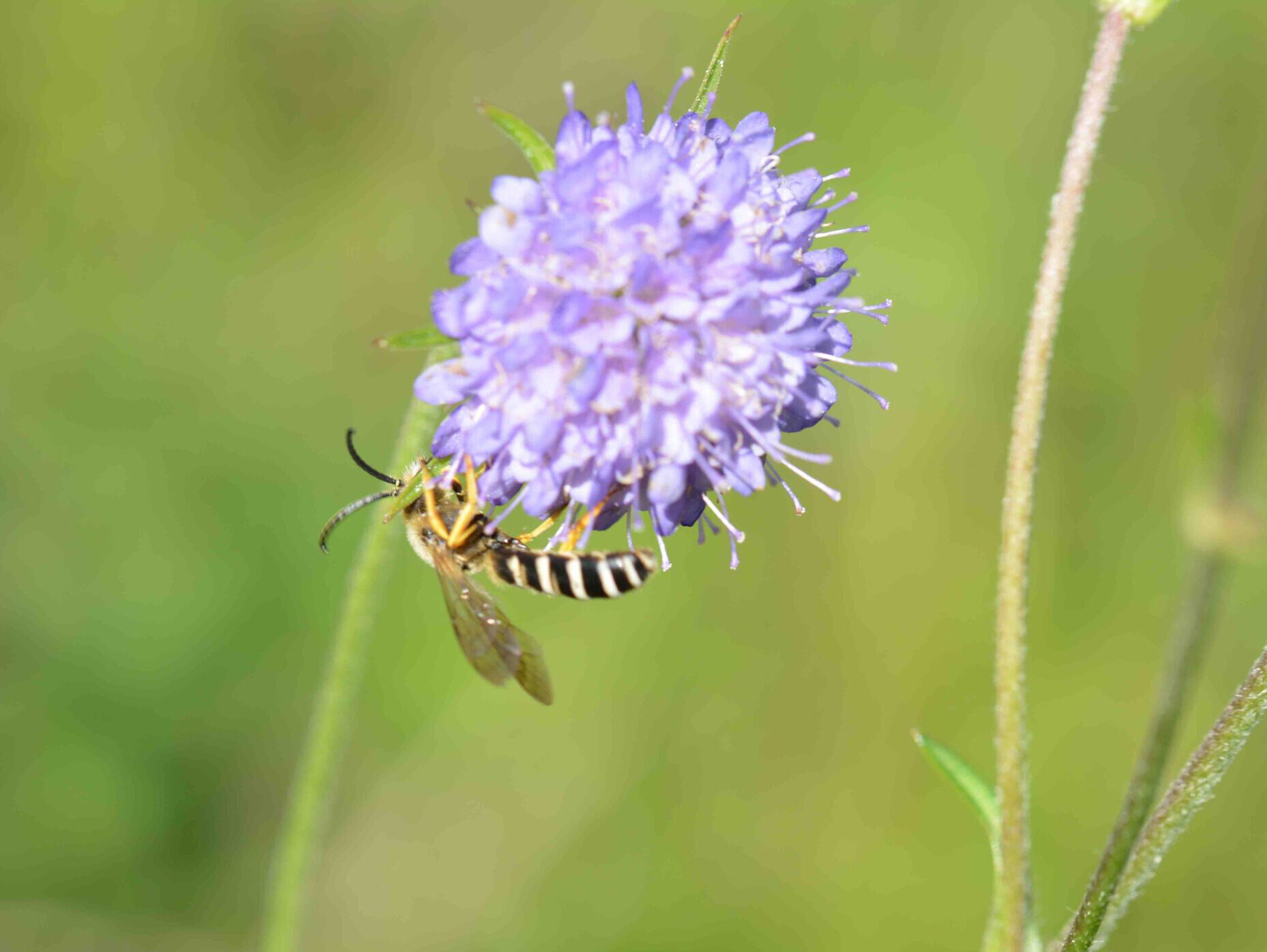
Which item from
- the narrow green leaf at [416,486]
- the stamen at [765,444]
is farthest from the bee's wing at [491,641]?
the stamen at [765,444]

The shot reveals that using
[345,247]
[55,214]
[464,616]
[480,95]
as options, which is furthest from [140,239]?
[464,616]

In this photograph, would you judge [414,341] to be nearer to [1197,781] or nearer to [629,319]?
[629,319]

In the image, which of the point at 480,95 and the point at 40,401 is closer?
the point at 40,401

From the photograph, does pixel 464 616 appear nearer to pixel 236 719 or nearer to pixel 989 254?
pixel 236 719

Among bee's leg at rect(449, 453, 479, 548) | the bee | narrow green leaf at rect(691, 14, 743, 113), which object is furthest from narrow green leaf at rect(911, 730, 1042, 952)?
narrow green leaf at rect(691, 14, 743, 113)

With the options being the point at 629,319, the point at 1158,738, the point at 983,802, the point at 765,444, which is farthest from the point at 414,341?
the point at 1158,738
